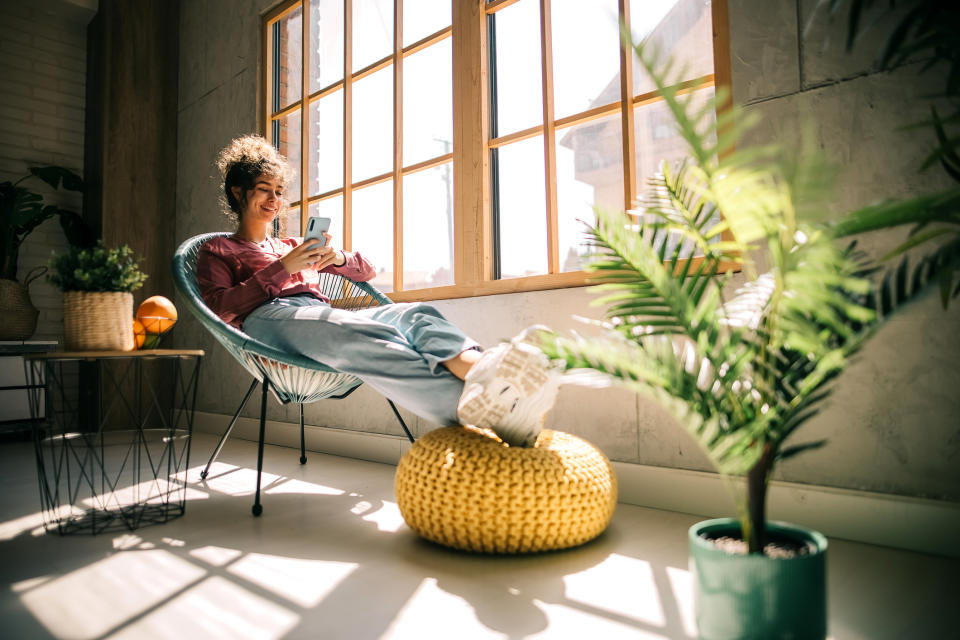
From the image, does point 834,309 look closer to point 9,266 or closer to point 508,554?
point 508,554

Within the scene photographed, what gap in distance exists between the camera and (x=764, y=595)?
26.0 inches

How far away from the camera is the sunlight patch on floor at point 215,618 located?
0.95m

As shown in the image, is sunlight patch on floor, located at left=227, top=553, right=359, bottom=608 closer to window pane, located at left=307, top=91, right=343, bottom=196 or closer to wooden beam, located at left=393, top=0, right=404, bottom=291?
wooden beam, located at left=393, top=0, right=404, bottom=291

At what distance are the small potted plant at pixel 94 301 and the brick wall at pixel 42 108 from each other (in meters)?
2.41

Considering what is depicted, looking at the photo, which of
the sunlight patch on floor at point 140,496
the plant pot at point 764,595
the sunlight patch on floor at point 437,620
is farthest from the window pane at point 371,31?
the plant pot at point 764,595

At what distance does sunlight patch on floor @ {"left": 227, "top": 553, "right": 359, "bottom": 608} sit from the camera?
3.62 ft

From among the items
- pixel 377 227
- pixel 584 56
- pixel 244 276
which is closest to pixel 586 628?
pixel 244 276

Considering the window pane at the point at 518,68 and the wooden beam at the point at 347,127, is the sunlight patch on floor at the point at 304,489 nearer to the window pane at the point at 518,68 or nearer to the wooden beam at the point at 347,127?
the wooden beam at the point at 347,127

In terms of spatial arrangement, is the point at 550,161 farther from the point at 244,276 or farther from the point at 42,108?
the point at 42,108

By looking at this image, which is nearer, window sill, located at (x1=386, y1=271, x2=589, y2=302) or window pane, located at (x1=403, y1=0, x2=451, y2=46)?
window sill, located at (x1=386, y1=271, x2=589, y2=302)

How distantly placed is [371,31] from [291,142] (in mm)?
769

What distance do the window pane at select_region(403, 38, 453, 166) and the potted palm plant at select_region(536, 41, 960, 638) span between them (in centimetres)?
180

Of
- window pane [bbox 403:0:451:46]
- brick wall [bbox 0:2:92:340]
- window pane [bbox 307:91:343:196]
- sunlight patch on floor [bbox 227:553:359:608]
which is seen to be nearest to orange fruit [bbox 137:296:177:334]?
sunlight patch on floor [bbox 227:553:359:608]

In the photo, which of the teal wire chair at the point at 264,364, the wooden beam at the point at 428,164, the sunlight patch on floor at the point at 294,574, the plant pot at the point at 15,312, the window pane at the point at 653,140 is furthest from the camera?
the plant pot at the point at 15,312
